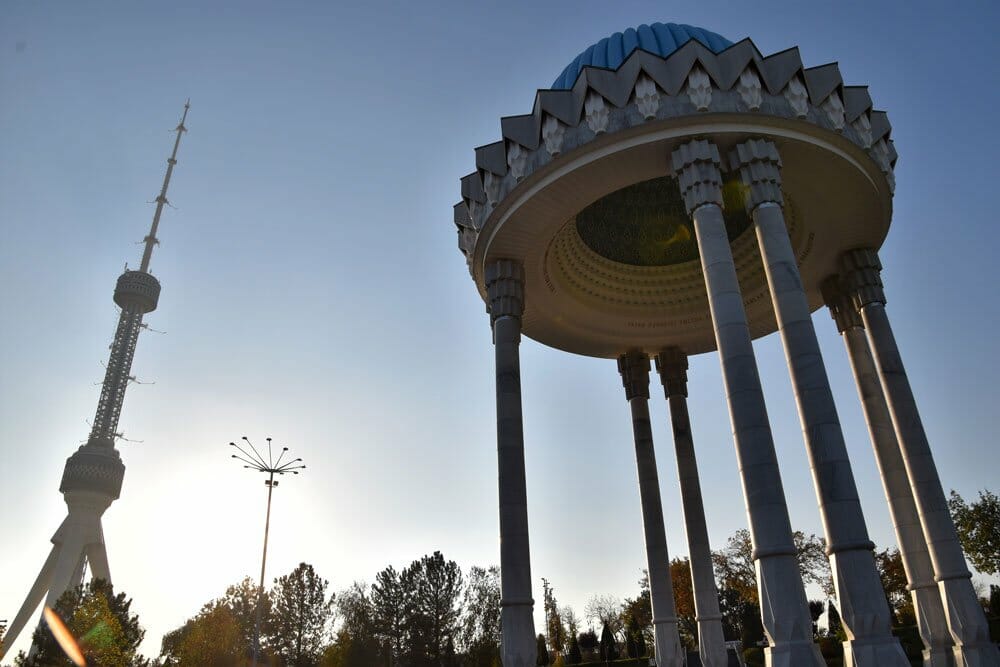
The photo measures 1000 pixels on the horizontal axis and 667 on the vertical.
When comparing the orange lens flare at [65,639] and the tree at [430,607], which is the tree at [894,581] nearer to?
the tree at [430,607]

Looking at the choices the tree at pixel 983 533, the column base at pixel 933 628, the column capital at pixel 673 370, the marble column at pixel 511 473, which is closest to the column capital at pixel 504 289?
the marble column at pixel 511 473

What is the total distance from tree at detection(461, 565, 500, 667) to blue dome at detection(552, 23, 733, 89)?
56179 millimetres

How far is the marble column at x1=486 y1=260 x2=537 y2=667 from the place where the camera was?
21.3 metres

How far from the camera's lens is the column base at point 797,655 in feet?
50.8

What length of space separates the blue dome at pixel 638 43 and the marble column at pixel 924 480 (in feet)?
36.1

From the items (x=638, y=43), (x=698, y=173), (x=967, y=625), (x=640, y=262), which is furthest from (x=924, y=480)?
(x=638, y=43)

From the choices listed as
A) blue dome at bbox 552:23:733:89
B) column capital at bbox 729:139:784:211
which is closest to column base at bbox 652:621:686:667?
column capital at bbox 729:139:784:211

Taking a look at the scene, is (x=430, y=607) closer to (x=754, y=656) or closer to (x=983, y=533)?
(x=754, y=656)

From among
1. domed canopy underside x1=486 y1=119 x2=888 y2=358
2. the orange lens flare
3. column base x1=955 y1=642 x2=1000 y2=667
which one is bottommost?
column base x1=955 y1=642 x2=1000 y2=667

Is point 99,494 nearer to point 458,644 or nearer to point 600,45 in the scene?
point 458,644

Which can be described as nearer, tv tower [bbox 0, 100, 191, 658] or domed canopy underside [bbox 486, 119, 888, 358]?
domed canopy underside [bbox 486, 119, 888, 358]

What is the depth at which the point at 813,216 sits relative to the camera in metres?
26.5

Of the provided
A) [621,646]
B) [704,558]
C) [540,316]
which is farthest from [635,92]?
[621,646]

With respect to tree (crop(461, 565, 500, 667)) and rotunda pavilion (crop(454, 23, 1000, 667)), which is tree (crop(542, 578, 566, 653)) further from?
rotunda pavilion (crop(454, 23, 1000, 667))
